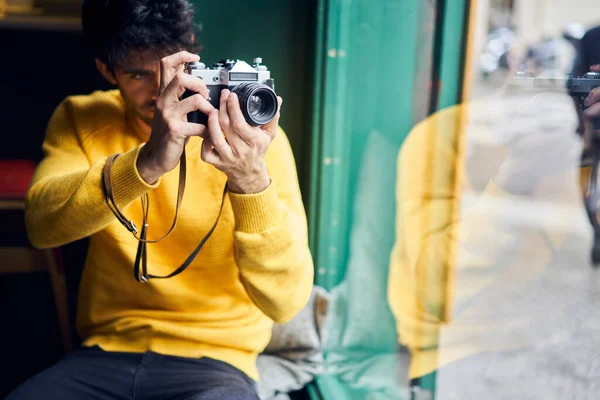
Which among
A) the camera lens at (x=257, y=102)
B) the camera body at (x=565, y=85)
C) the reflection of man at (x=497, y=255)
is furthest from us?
the camera lens at (x=257, y=102)

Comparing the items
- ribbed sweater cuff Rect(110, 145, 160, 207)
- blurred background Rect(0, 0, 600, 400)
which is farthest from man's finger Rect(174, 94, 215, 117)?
blurred background Rect(0, 0, 600, 400)

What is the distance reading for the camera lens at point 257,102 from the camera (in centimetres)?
87

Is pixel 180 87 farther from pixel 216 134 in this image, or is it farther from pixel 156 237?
pixel 156 237

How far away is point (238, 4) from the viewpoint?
164 centimetres

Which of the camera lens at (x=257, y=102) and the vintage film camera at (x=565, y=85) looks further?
the camera lens at (x=257, y=102)

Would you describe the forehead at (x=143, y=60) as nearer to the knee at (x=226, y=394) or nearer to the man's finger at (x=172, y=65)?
the man's finger at (x=172, y=65)

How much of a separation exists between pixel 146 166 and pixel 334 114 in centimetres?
80

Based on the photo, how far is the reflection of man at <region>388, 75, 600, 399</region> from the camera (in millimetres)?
713

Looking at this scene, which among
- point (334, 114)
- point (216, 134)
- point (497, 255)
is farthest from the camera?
point (334, 114)

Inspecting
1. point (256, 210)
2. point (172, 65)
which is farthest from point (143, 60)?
point (256, 210)

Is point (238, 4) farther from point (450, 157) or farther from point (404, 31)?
point (450, 157)

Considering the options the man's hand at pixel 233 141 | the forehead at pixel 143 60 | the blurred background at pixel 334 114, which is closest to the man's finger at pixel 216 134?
the man's hand at pixel 233 141

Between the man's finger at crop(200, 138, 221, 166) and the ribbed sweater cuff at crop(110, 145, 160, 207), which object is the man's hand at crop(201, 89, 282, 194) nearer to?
the man's finger at crop(200, 138, 221, 166)

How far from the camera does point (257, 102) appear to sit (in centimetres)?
89
